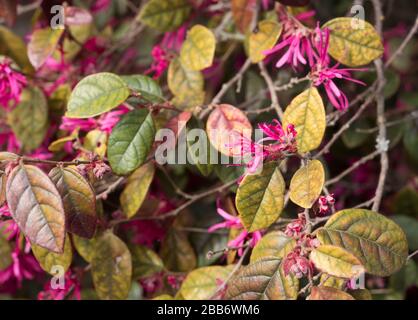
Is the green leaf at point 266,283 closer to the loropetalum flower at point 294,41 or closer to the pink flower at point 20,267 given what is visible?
the loropetalum flower at point 294,41

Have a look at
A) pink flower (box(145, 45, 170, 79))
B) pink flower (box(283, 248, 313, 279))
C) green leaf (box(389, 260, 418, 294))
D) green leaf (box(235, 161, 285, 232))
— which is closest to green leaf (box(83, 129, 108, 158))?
pink flower (box(145, 45, 170, 79))

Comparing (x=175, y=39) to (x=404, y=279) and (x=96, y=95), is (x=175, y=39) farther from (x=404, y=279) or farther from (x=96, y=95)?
(x=404, y=279)

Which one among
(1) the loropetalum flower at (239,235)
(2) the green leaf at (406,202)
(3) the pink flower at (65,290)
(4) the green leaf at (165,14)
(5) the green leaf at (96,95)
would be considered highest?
(4) the green leaf at (165,14)

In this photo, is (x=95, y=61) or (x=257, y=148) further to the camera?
(x=95, y=61)

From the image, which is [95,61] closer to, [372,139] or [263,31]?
[263,31]

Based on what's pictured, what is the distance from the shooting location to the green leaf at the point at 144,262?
118cm

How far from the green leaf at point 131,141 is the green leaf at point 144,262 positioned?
286 millimetres

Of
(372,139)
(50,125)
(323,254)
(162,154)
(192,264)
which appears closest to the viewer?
(323,254)

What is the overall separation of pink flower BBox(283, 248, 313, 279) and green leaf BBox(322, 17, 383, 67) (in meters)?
0.39

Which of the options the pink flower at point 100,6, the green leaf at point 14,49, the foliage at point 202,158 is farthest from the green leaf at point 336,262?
the pink flower at point 100,6

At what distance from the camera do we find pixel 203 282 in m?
1.09

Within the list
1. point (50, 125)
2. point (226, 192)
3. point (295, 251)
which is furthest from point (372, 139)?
point (50, 125)

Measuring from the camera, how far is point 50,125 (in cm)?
133
